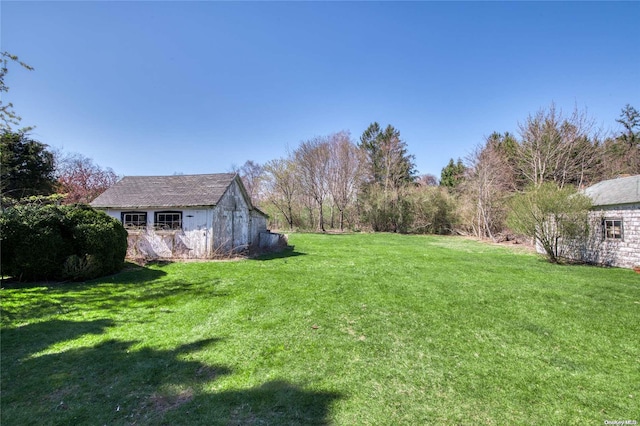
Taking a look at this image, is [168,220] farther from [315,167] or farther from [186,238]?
[315,167]

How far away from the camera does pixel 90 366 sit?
150 inches

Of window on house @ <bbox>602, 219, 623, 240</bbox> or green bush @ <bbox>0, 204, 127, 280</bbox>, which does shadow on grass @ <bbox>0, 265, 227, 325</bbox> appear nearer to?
green bush @ <bbox>0, 204, 127, 280</bbox>

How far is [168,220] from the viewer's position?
13.1 m

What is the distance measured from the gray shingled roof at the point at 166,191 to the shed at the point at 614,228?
16.5 m

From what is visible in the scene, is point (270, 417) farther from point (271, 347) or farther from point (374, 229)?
point (374, 229)

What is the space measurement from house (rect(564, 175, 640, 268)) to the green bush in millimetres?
18742

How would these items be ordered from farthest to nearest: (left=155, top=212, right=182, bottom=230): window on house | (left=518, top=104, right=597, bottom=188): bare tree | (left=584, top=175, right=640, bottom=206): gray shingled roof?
(left=518, top=104, right=597, bottom=188): bare tree → (left=155, top=212, right=182, bottom=230): window on house → (left=584, top=175, right=640, bottom=206): gray shingled roof

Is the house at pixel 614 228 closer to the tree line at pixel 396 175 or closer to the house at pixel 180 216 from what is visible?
the tree line at pixel 396 175

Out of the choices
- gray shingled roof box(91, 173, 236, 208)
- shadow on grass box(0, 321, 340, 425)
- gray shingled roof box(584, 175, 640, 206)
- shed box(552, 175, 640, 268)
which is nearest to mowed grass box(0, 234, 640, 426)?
shadow on grass box(0, 321, 340, 425)

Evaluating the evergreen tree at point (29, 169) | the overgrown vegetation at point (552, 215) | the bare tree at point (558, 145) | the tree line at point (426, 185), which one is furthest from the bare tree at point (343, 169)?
the evergreen tree at point (29, 169)

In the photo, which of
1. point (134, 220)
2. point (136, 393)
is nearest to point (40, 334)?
point (136, 393)

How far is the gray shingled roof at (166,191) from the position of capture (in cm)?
1316

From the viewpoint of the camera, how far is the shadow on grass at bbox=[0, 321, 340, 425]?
9.23ft

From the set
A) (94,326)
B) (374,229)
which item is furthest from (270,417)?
(374,229)
